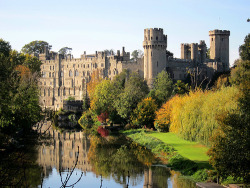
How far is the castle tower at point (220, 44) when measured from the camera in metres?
81.8

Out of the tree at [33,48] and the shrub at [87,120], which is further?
the tree at [33,48]

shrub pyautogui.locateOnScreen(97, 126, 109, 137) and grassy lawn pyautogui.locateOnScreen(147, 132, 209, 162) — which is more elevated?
grassy lawn pyautogui.locateOnScreen(147, 132, 209, 162)

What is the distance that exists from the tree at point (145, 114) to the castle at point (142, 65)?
17527 mm

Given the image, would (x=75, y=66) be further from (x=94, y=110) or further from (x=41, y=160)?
(x=41, y=160)

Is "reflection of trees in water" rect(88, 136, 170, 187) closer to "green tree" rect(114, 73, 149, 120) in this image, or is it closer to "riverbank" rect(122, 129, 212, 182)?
"riverbank" rect(122, 129, 212, 182)

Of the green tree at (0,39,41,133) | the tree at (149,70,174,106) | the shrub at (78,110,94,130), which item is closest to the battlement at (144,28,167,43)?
the tree at (149,70,174,106)

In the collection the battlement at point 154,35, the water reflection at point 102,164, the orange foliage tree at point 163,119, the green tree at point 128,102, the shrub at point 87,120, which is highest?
the battlement at point 154,35

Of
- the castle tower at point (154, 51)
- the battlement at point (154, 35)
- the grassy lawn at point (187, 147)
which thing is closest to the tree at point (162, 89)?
the castle tower at point (154, 51)

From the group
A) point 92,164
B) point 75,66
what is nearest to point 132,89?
point 92,164

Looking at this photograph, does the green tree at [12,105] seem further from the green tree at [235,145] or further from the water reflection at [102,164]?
the green tree at [235,145]

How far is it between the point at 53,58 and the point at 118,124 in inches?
2053

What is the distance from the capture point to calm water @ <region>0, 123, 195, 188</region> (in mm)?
24391

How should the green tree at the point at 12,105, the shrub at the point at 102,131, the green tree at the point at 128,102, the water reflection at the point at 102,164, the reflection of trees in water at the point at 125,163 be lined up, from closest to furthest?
the water reflection at the point at 102,164, the reflection of trees in water at the point at 125,163, the green tree at the point at 12,105, the shrub at the point at 102,131, the green tree at the point at 128,102

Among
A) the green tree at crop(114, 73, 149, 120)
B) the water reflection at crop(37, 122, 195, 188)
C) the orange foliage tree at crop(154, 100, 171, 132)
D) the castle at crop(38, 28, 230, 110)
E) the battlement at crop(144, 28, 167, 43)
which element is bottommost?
the water reflection at crop(37, 122, 195, 188)
